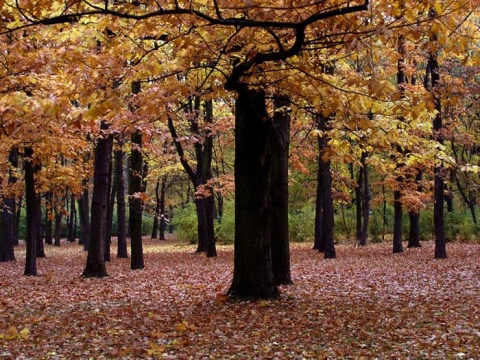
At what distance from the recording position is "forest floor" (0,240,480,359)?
5.92 metres

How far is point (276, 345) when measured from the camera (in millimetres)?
6121

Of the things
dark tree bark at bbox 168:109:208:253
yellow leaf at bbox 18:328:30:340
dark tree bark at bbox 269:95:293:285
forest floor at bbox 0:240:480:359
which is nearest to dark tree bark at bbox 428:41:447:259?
forest floor at bbox 0:240:480:359

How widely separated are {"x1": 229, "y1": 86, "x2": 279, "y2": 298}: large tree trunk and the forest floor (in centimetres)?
47

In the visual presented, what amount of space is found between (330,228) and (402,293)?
8552 mm

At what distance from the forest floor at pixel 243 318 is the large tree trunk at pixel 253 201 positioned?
18.3 inches

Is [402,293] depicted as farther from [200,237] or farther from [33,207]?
[200,237]

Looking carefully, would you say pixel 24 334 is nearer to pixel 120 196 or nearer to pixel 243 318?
pixel 243 318

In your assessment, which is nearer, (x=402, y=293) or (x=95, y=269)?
(x=402, y=293)

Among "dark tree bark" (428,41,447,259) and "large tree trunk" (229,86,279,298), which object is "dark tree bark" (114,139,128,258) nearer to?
"large tree trunk" (229,86,279,298)

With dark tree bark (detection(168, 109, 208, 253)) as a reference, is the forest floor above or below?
below

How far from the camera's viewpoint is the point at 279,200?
10.6m

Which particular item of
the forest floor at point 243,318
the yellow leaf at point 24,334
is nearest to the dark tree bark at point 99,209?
the forest floor at point 243,318

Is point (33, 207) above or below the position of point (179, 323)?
above

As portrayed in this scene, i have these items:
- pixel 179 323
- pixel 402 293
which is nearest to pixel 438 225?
pixel 402 293
